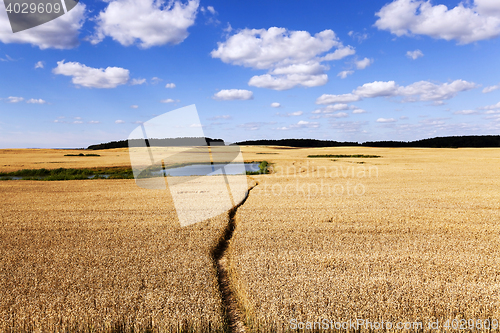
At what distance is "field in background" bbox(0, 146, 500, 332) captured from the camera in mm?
6188

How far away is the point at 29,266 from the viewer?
859 cm

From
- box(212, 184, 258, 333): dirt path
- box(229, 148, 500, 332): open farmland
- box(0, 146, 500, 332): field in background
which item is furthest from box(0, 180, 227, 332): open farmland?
box(229, 148, 500, 332): open farmland

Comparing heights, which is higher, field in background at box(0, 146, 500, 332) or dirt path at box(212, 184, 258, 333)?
field in background at box(0, 146, 500, 332)

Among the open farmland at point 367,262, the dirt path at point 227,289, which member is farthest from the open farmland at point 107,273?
the open farmland at point 367,262

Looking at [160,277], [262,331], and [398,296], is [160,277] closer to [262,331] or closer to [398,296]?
[262,331]

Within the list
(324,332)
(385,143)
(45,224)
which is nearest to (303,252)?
(324,332)

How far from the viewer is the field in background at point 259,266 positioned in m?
6.19

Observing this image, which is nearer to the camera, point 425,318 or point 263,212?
point 425,318

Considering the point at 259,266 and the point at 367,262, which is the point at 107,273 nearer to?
the point at 259,266

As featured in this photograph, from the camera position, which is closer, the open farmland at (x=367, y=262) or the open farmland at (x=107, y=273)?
the open farmland at (x=107, y=273)

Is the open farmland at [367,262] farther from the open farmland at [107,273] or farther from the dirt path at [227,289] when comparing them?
the open farmland at [107,273]

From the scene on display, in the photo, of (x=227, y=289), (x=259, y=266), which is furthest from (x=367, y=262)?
(x=227, y=289)

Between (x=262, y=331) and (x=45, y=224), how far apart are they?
12.3 m

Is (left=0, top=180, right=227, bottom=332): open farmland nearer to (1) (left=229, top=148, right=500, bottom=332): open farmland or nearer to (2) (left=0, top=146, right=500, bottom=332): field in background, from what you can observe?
(2) (left=0, top=146, right=500, bottom=332): field in background
